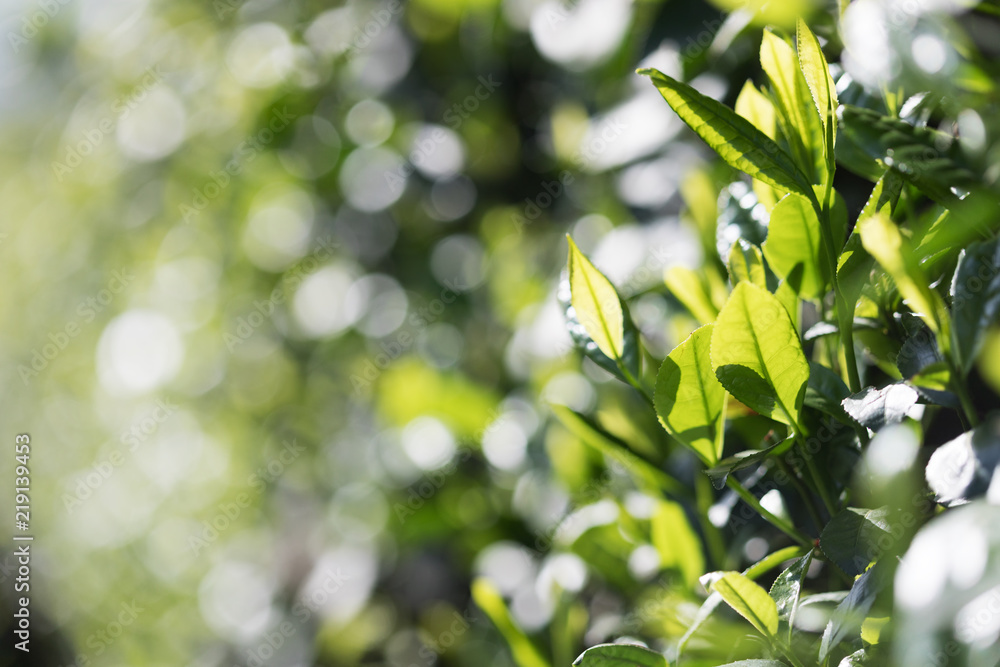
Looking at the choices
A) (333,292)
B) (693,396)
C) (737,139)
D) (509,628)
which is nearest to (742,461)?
(693,396)

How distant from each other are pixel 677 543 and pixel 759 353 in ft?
0.96

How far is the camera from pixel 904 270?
0.31 m

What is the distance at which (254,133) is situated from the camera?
1561 mm

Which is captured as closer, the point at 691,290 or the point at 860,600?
the point at 860,600

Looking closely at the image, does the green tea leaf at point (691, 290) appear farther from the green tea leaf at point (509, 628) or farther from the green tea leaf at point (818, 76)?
the green tea leaf at point (509, 628)

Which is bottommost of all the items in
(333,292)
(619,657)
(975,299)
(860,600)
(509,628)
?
(333,292)

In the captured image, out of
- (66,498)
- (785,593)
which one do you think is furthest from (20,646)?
(785,593)

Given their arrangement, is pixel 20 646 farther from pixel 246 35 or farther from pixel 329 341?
pixel 246 35

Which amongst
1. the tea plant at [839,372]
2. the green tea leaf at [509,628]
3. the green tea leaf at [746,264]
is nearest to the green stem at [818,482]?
the tea plant at [839,372]

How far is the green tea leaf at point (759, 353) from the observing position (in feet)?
1.10

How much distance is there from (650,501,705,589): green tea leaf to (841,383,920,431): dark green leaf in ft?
0.90

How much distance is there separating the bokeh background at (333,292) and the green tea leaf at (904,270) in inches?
4.4

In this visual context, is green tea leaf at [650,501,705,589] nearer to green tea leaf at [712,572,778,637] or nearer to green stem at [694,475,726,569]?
green stem at [694,475,726,569]

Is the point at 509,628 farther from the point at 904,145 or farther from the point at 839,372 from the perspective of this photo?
the point at 904,145
